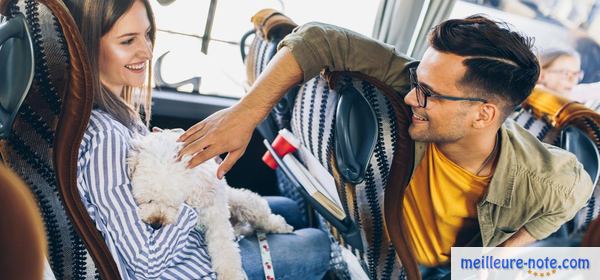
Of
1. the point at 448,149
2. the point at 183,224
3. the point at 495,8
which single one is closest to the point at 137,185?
the point at 183,224

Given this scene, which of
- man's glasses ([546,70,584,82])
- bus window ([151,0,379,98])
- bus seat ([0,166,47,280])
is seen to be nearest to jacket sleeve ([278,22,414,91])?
bus window ([151,0,379,98])

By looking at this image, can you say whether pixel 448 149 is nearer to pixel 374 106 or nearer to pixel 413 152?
pixel 413 152

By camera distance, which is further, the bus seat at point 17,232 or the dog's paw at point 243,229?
the dog's paw at point 243,229

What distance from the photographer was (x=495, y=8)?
5.51 ft

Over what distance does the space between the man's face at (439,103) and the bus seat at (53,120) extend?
25.8 inches

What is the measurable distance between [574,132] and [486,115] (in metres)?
0.25

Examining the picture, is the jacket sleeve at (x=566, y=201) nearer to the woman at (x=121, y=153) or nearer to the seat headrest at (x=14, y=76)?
the woman at (x=121, y=153)

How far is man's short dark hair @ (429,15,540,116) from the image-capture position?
97 centimetres

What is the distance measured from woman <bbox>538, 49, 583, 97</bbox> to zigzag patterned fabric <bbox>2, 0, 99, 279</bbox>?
143 cm

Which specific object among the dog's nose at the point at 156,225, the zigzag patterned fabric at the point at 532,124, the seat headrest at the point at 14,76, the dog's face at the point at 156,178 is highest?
the seat headrest at the point at 14,76

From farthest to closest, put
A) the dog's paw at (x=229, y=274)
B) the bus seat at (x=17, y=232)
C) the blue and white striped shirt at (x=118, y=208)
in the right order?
the dog's paw at (x=229, y=274)
the blue and white striped shirt at (x=118, y=208)
the bus seat at (x=17, y=232)

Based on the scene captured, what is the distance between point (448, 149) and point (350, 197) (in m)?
0.26

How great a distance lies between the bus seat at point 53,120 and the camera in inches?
30.6

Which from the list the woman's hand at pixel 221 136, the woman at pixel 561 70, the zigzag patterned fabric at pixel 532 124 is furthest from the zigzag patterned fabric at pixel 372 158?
the woman at pixel 561 70
